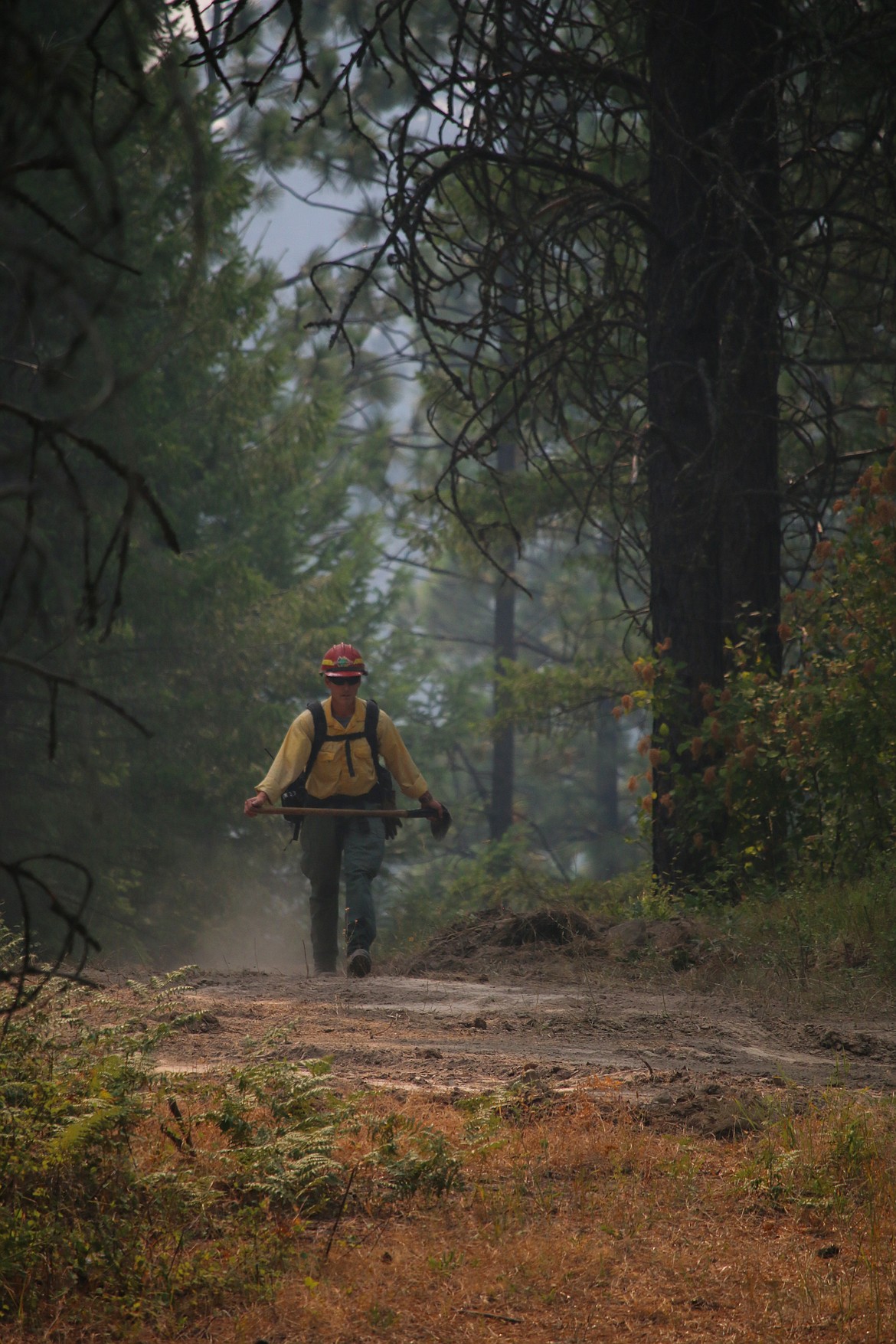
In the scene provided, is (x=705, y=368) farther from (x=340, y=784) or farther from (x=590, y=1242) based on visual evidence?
(x=590, y=1242)

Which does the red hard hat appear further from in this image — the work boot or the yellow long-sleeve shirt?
the work boot

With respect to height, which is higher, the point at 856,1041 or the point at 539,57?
the point at 539,57

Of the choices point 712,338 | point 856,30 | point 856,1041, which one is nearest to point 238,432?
point 712,338

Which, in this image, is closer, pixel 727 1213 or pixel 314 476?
pixel 727 1213

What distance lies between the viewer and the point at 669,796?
9812 millimetres

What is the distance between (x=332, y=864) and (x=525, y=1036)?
145 inches

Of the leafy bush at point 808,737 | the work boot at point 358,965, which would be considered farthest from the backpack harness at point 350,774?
the leafy bush at point 808,737

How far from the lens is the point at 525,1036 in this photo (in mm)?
5785

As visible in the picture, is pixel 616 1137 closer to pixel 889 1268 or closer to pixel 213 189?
pixel 889 1268

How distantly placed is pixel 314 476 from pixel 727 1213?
2123cm

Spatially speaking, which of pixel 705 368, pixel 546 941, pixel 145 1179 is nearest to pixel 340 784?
pixel 546 941

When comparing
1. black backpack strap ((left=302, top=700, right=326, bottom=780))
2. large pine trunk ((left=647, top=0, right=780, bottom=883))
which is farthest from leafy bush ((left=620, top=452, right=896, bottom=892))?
black backpack strap ((left=302, top=700, right=326, bottom=780))

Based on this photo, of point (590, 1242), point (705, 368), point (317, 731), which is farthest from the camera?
point (705, 368)

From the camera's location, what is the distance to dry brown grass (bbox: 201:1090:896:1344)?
116 inches
